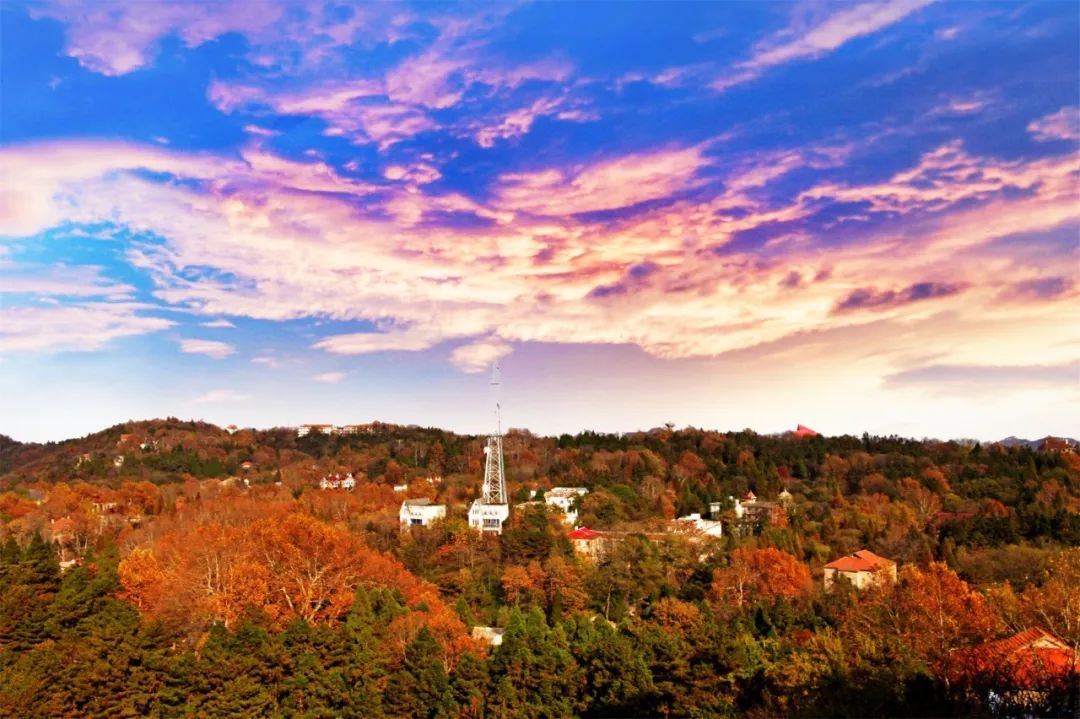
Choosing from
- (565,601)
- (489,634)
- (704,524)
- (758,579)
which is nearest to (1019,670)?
(489,634)

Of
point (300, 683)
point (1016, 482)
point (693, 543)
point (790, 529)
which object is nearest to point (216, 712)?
point (300, 683)

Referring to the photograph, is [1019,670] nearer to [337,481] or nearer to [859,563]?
[859,563]

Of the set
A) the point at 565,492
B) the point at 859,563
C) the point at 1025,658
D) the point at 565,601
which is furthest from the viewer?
the point at 565,492

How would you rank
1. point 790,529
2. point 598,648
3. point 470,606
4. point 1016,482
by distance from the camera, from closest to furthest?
point 598,648 < point 470,606 < point 790,529 < point 1016,482

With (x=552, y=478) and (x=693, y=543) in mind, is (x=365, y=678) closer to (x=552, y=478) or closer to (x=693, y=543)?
(x=693, y=543)

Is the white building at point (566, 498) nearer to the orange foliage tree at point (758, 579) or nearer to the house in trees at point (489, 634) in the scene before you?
the orange foliage tree at point (758, 579)

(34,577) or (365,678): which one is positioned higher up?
(34,577)

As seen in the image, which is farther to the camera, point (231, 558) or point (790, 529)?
point (790, 529)
